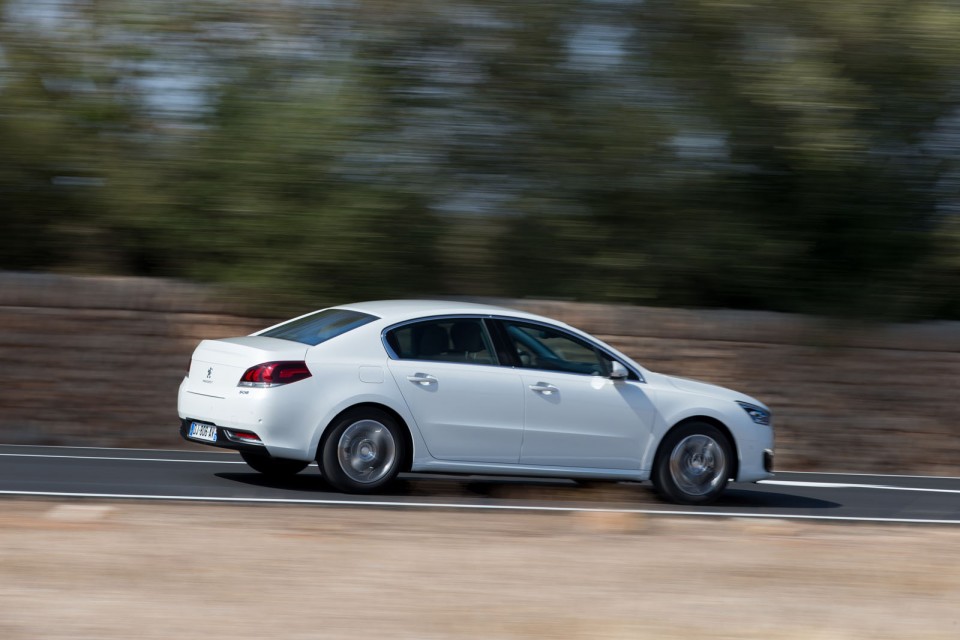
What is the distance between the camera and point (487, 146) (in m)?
15.5

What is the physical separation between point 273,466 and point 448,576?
4.14 metres

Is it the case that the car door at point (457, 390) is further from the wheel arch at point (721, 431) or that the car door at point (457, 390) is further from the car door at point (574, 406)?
the wheel arch at point (721, 431)

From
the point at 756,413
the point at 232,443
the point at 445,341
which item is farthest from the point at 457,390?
the point at 756,413

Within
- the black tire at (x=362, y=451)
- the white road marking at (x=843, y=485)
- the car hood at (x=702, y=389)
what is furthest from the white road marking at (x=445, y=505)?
the white road marking at (x=843, y=485)

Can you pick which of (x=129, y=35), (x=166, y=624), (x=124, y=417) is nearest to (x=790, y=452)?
(x=124, y=417)

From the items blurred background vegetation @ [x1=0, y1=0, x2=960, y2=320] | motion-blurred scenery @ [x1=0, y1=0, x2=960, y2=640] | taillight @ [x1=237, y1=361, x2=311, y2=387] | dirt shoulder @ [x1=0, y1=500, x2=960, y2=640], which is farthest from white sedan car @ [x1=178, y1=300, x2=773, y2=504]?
blurred background vegetation @ [x1=0, y1=0, x2=960, y2=320]

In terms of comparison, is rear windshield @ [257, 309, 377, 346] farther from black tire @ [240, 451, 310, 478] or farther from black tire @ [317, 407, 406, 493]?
black tire @ [240, 451, 310, 478]

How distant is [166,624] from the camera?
19.0 ft

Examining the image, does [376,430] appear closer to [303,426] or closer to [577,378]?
[303,426]

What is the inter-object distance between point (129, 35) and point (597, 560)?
9.86 m

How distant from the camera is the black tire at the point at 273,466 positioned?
10.7 m

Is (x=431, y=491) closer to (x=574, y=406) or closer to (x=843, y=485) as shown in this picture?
(x=574, y=406)

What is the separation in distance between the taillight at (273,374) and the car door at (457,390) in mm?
674

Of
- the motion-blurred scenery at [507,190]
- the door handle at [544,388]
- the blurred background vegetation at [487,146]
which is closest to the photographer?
the door handle at [544,388]
